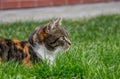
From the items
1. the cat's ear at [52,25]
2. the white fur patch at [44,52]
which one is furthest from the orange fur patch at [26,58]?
the cat's ear at [52,25]

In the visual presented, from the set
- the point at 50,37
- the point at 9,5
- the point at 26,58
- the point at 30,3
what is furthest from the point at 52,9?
the point at 26,58

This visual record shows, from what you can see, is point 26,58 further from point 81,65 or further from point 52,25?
point 81,65

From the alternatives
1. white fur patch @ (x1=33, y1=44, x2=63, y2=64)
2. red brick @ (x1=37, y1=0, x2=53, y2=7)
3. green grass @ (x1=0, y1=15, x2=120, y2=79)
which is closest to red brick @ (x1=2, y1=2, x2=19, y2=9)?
red brick @ (x1=37, y1=0, x2=53, y2=7)

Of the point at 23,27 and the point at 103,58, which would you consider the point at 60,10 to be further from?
the point at 103,58

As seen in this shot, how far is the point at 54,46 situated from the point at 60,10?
586cm

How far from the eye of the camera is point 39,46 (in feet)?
20.0

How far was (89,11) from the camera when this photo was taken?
12.1 m

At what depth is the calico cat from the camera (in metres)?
5.87

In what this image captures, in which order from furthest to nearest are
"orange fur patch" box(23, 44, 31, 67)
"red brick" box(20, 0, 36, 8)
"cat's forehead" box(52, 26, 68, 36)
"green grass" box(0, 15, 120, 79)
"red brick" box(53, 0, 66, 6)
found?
1. "red brick" box(53, 0, 66, 6)
2. "red brick" box(20, 0, 36, 8)
3. "cat's forehead" box(52, 26, 68, 36)
4. "orange fur patch" box(23, 44, 31, 67)
5. "green grass" box(0, 15, 120, 79)

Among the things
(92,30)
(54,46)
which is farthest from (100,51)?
(92,30)

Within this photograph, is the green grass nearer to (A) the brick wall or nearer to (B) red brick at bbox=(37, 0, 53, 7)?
(A) the brick wall

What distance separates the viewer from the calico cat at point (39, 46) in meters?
5.87

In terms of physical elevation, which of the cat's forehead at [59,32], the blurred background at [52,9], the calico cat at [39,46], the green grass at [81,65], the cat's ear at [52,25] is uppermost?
the cat's ear at [52,25]

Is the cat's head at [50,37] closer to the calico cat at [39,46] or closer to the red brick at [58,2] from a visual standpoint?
the calico cat at [39,46]
